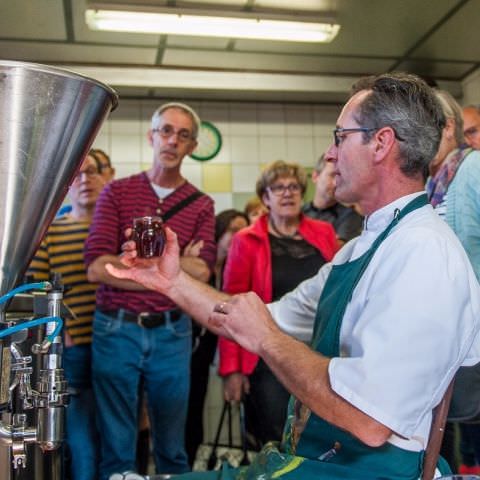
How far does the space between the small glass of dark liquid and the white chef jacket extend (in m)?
0.49

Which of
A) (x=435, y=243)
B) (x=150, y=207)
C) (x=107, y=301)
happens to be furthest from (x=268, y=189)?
(x=435, y=243)

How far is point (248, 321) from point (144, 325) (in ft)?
3.22

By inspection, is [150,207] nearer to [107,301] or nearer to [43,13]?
[107,301]

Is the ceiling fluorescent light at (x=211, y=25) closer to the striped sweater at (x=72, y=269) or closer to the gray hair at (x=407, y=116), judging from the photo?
the striped sweater at (x=72, y=269)

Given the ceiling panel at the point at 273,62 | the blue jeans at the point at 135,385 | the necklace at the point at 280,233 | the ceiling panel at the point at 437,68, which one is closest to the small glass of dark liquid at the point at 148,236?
the blue jeans at the point at 135,385

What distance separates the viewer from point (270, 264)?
90.1 inches

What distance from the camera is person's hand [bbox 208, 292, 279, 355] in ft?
3.51

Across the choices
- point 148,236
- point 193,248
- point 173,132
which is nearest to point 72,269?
point 193,248

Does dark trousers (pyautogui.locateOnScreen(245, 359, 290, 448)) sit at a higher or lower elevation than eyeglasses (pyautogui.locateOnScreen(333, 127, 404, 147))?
lower

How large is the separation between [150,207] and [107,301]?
37 cm

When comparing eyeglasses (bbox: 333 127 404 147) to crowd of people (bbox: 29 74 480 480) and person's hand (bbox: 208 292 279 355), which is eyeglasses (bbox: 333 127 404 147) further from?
person's hand (bbox: 208 292 279 355)

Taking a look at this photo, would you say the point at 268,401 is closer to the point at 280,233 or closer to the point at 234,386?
the point at 234,386

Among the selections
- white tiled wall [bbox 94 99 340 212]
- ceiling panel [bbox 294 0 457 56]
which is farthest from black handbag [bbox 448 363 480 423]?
white tiled wall [bbox 94 99 340 212]

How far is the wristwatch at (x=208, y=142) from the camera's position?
4.57 metres
